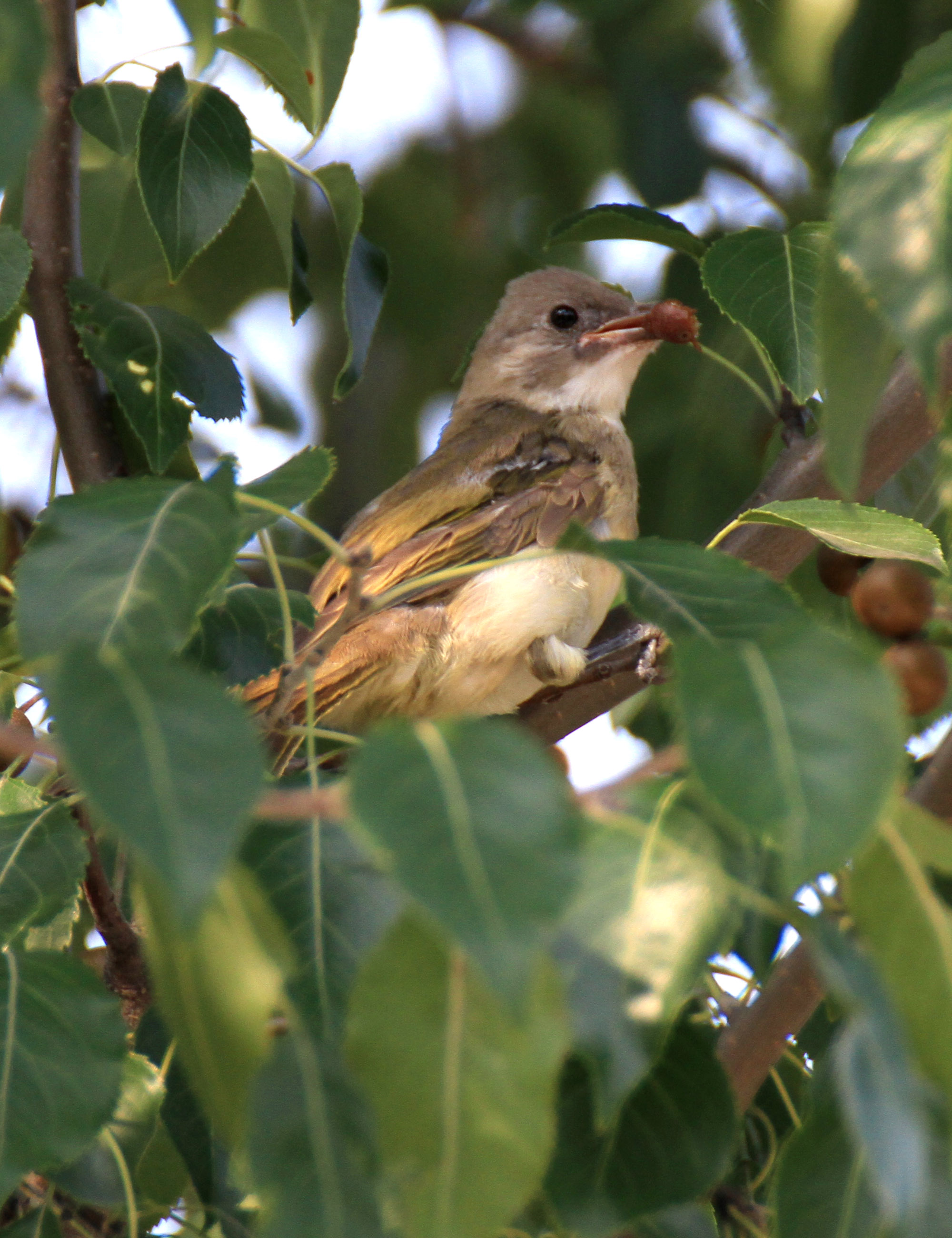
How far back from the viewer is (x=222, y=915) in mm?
1277

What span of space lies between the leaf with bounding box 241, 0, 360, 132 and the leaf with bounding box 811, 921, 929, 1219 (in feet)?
6.84

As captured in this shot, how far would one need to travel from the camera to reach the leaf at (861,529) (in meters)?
2.24

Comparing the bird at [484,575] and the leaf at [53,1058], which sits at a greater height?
the leaf at [53,1058]

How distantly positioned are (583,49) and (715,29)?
2.25 ft

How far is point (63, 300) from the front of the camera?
119 inches

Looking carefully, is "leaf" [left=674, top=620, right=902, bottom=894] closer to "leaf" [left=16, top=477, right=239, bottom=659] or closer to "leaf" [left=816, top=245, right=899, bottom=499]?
"leaf" [left=816, top=245, right=899, bottom=499]

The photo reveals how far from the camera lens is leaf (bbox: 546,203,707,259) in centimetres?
310

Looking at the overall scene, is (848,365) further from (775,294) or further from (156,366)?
(156,366)

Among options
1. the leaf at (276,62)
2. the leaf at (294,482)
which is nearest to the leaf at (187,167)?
the leaf at (276,62)

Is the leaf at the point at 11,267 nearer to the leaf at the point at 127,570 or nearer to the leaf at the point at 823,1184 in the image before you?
the leaf at the point at 127,570

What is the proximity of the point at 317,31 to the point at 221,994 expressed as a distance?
211 cm

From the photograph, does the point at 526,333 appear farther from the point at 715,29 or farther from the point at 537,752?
the point at 537,752

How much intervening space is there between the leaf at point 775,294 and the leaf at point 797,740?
140cm

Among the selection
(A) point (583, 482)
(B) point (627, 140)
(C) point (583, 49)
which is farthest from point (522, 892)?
(C) point (583, 49)
